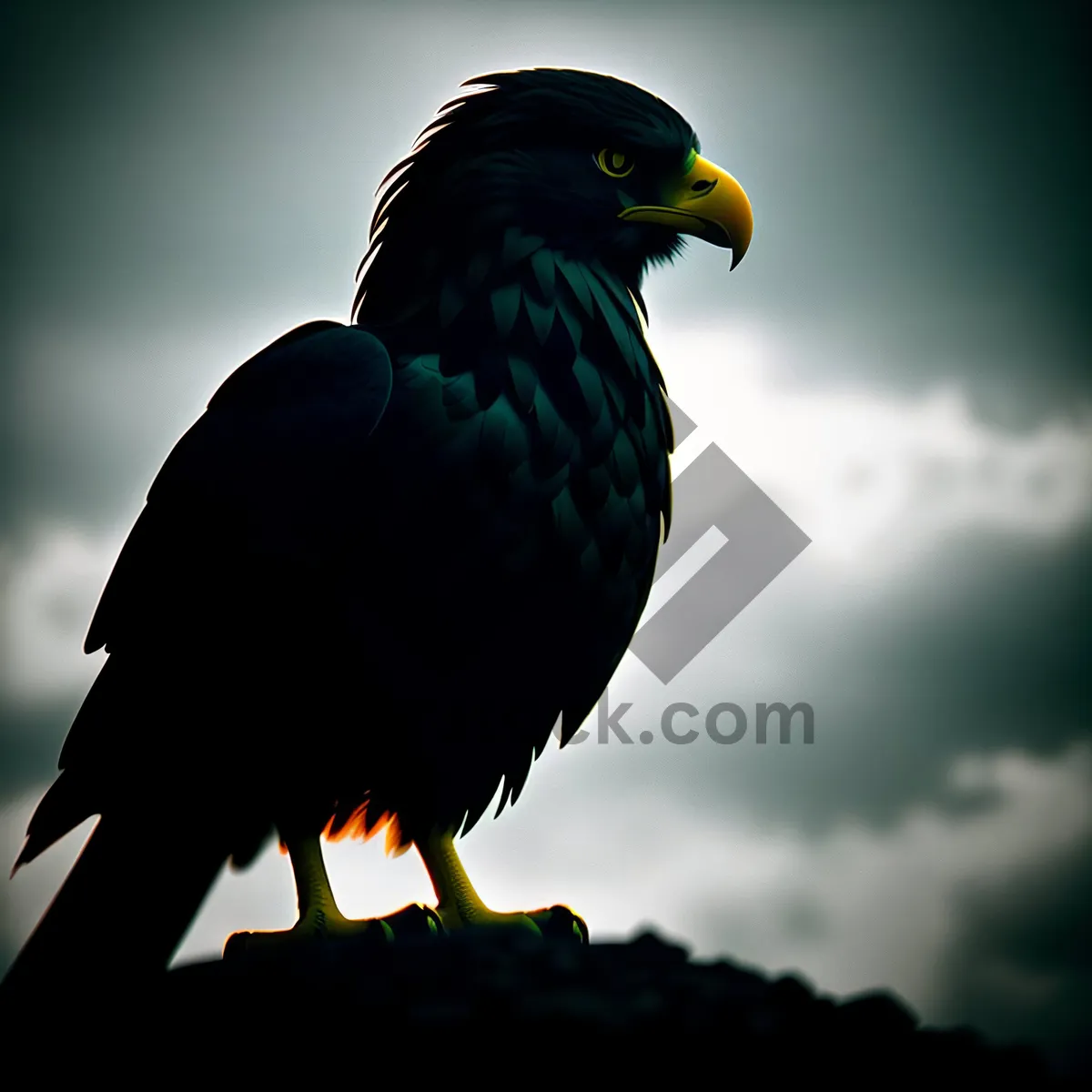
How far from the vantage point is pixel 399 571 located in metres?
2.84

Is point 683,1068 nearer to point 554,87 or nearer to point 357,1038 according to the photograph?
point 357,1038

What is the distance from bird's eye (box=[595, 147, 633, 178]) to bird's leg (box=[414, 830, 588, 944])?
2.31 meters

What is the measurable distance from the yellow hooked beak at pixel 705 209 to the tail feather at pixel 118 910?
8.10 ft

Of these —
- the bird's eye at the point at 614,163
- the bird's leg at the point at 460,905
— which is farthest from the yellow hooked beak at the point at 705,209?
the bird's leg at the point at 460,905

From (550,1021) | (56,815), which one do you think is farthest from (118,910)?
(550,1021)

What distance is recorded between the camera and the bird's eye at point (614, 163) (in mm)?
3348

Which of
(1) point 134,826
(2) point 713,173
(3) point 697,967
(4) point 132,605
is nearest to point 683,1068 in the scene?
(3) point 697,967

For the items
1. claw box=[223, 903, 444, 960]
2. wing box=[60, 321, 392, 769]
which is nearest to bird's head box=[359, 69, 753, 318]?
wing box=[60, 321, 392, 769]

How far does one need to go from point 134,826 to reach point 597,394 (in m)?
1.92

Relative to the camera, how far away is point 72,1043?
242 cm

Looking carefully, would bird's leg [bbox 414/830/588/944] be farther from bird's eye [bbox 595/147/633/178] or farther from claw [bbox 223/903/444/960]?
bird's eye [bbox 595/147/633/178]

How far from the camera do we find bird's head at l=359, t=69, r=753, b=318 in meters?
3.29

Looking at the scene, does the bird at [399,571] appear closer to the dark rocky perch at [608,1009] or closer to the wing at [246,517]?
the wing at [246,517]

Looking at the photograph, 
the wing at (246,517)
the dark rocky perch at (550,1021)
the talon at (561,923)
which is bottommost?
the dark rocky perch at (550,1021)
